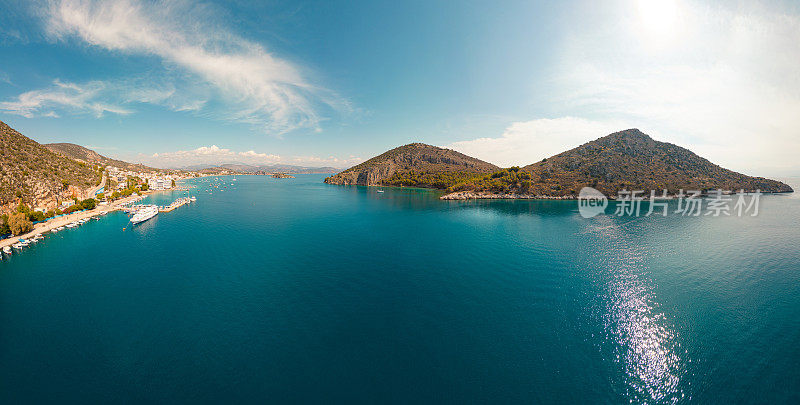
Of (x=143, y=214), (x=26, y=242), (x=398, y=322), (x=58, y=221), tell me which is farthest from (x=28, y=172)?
(x=398, y=322)

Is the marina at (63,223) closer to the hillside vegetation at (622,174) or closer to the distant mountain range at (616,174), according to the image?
the distant mountain range at (616,174)

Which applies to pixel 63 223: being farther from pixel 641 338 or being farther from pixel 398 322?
pixel 641 338

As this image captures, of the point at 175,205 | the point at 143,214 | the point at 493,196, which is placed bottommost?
the point at 143,214

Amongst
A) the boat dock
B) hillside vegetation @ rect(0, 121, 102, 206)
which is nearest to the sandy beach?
hillside vegetation @ rect(0, 121, 102, 206)

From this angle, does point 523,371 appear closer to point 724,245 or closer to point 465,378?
point 465,378

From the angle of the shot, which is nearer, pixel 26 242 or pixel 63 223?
pixel 26 242

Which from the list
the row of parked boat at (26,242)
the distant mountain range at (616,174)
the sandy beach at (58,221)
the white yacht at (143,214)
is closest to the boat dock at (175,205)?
the white yacht at (143,214)

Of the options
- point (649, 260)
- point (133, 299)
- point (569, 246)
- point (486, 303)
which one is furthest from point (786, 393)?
point (133, 299)
